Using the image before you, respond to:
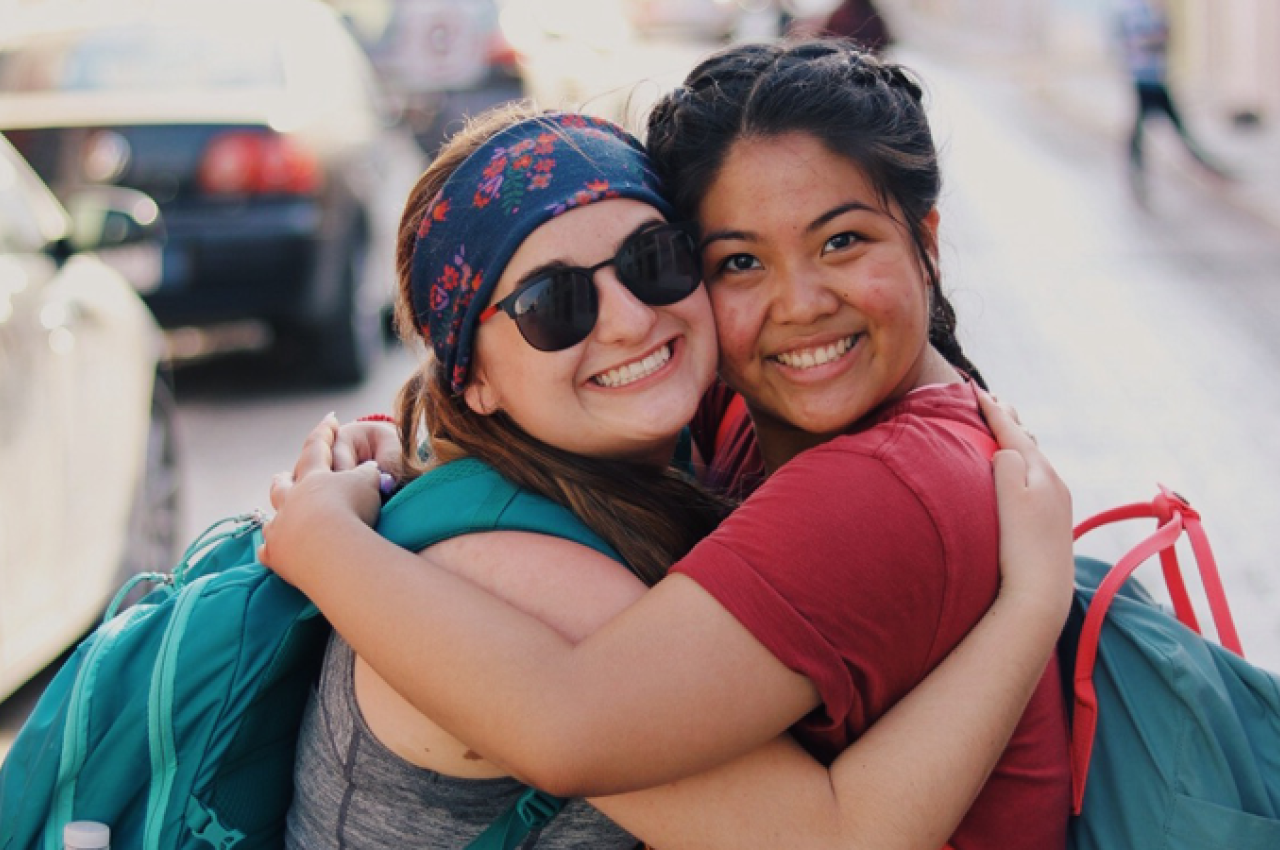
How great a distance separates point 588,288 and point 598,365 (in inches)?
4.8

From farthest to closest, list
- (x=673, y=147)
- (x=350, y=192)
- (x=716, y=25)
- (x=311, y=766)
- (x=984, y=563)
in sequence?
1. (x=716, y=25)
2. (x=350, y=192)
3. (x=673, y=147)
4. (x=311, y=766)
5. (x=984, y=563)

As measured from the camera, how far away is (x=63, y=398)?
4418 millimetres

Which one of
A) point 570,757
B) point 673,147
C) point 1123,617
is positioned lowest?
point 570,757

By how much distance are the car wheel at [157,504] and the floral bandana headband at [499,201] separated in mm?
2925

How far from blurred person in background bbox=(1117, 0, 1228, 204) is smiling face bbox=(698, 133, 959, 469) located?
12.6m

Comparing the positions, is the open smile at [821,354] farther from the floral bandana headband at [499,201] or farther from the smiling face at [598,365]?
the floral bandana headband at [499,201]

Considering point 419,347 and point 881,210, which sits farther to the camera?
point 419,347

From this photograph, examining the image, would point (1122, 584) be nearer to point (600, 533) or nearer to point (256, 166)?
point (600, 533)

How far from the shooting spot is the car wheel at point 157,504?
4.89 m

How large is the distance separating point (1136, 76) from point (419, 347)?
514 inches

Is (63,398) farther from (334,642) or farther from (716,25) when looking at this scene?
(716,25)

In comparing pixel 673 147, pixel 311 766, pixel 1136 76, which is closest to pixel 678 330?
pixel 673 147

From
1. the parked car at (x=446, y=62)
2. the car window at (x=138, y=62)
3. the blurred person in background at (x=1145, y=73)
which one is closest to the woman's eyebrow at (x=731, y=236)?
the car window at (x=138, y=62)

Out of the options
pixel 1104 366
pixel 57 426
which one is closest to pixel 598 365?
pixel 57 426
